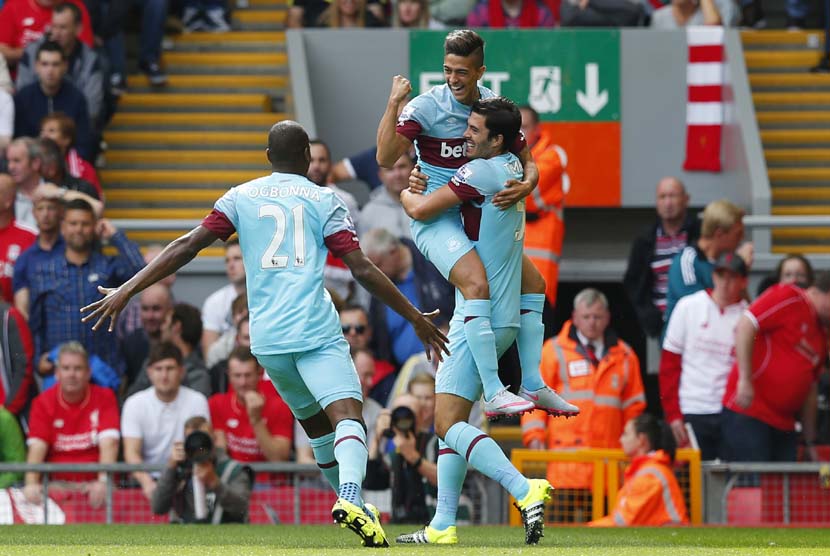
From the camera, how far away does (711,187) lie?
1781 centimetres

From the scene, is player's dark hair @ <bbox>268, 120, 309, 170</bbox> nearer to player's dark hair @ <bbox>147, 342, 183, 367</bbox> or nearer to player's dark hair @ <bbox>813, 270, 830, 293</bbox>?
player's dark hair @ <bbox>147, 342, 183, 367</bbox>

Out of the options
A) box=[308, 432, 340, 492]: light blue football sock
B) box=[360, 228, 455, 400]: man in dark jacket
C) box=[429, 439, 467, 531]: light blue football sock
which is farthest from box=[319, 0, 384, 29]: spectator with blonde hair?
box=[429, 439, 467, 531]: light blue football sock

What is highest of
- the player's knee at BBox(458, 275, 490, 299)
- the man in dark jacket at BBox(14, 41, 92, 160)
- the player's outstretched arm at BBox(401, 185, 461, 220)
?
the man in dark jacket at BBox(14, 41, 92, 160)

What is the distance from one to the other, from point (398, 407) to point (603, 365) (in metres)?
1.94

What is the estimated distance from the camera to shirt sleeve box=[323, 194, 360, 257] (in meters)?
9.25

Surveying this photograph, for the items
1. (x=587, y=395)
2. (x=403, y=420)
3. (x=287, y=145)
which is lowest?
(x=403, y=420)

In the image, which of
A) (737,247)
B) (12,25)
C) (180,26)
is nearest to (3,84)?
(12,25)

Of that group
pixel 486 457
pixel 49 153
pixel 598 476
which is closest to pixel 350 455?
pixel 486 457

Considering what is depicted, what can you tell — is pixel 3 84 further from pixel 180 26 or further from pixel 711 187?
pixel 711 187

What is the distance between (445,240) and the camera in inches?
384

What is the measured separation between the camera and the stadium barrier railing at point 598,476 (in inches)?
507

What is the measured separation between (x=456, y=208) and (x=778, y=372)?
15.9 feet

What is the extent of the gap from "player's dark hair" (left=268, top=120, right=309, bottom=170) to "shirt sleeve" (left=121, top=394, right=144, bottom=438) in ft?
14.6

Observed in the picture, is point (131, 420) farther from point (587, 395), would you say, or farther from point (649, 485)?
point (649, 485)
